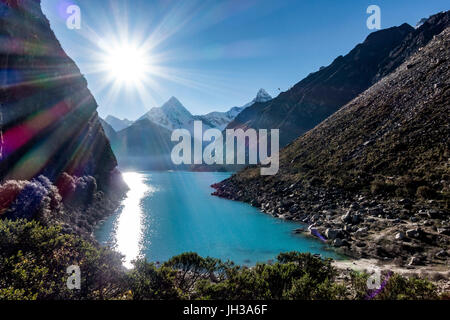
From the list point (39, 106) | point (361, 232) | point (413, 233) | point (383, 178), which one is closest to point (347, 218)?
point (361, 232)

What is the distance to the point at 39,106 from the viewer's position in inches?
1649

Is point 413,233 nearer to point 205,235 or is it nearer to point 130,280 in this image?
point 205,235

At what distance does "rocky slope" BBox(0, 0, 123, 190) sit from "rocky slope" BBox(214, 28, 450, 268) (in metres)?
39.0

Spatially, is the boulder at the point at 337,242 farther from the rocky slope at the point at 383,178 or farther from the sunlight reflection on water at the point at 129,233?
the sunlight reflection on water at the point at 129,233

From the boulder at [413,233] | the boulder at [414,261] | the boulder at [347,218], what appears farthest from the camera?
the boulder at [347,218]

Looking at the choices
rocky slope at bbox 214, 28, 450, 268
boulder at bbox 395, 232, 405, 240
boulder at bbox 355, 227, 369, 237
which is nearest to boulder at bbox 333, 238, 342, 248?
rocky slope at bbox 214, 28, 450, 268

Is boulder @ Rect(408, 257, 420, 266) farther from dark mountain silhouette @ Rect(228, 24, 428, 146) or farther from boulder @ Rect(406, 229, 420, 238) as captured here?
dark mountain silhouette @ Rect(228, 24, 428, 146)

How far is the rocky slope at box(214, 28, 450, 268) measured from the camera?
71.0ft

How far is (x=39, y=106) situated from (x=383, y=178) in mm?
61678

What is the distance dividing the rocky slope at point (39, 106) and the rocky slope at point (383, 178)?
38965 millimetres

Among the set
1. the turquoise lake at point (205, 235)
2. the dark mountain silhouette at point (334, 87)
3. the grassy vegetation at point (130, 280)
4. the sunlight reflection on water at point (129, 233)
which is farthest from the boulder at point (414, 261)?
the dark mountain silhouette at point (334, 87)

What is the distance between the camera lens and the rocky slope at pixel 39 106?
3256 centimetres

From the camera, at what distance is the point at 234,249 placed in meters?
25.1
